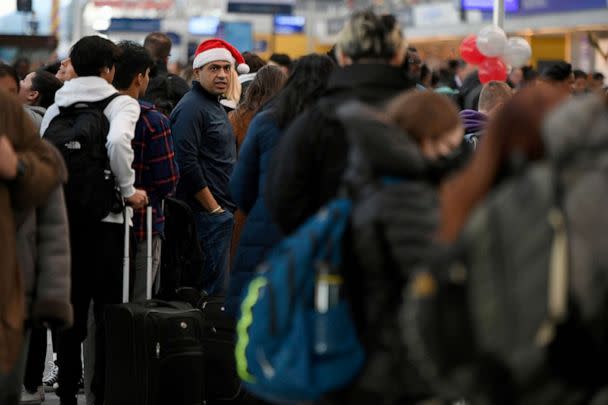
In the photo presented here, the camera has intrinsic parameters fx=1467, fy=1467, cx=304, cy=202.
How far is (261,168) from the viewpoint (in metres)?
6.72

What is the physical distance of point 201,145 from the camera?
9.78 metres

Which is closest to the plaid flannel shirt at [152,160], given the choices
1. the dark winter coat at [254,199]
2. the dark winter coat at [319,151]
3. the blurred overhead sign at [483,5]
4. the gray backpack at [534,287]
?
the dark winter coat at [254,199]

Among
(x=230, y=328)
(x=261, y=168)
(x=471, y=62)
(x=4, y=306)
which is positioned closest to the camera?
(x=4, y=306)

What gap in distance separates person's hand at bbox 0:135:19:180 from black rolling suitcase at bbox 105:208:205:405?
252 centimetres

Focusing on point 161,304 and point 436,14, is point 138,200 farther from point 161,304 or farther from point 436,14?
point 436,14

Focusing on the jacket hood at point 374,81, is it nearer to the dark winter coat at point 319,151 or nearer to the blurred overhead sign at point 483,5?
the dark winter coat at point 319,151

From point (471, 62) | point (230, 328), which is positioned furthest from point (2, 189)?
point (471, 62)

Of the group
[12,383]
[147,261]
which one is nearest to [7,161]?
[12,383]

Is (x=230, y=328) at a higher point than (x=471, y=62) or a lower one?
lower

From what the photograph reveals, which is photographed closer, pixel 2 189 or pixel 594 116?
pixel 594 116

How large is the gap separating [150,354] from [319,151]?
9.64ft

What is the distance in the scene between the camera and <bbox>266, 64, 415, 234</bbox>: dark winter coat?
17.6ft

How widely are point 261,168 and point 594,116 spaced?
2958 millimetres

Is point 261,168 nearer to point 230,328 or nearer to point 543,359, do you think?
point 230,328
